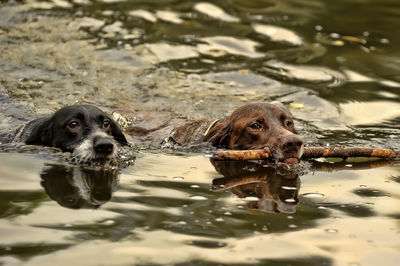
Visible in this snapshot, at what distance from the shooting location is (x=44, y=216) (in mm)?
5109

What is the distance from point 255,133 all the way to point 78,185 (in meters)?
2.18

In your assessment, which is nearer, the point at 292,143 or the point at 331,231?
the point at 331,231

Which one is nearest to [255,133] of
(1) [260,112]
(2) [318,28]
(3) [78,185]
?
(1) [260,112]

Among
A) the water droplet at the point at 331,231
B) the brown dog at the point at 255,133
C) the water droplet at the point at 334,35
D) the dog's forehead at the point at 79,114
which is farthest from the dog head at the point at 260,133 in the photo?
the water droplet at the point at 334,35

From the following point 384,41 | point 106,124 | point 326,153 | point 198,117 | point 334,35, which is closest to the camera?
point 326,153

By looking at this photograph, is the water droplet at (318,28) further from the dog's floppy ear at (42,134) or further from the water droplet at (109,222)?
the water droplet at (109,222)

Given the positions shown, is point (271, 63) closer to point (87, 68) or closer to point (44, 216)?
point (87, 68)

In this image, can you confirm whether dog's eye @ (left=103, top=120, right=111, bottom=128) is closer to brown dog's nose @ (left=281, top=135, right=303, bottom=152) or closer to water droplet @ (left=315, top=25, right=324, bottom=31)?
brown dog's nose @ (left=281, top=135, right=303, bottom=152)

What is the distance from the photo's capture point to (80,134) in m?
7.26

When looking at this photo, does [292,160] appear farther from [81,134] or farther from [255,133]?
[81,134]

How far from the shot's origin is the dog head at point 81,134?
22.7 feet

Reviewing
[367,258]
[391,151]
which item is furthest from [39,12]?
[367,258]

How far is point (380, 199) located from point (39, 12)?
385 inches

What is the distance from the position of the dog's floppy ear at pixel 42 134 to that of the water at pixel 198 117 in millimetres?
214
